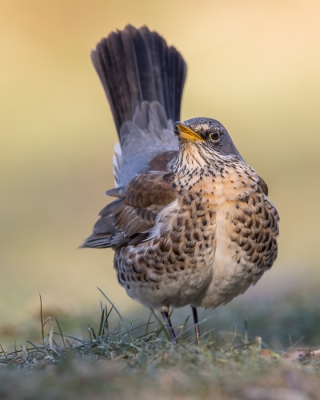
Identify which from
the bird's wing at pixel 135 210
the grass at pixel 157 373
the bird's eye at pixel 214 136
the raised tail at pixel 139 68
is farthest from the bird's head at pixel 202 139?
the raised tail at pixel 139 68

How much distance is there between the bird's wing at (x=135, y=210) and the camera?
5.95 meters

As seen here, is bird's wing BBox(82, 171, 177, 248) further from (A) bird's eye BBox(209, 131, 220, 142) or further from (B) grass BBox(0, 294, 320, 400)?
(B) grass BBox(0, 294, 320, 400)

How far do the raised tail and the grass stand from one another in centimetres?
415

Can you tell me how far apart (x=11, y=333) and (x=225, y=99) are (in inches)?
437

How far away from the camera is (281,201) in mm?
13203

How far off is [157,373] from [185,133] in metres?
2.40

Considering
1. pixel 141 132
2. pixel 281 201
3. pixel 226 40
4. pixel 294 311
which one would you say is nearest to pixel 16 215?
pixel 281 201

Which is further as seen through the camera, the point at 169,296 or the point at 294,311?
the point at 294,311

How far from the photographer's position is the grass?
3535mm

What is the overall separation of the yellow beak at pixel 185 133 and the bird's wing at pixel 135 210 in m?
0.38

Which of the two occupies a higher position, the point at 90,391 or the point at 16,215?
the point at 16,215

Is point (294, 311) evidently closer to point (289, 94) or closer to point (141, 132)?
point (141, 132)

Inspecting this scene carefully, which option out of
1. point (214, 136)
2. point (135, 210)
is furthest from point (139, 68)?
point (214, 136)

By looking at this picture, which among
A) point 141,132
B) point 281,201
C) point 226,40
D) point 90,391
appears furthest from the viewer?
point 226,40
